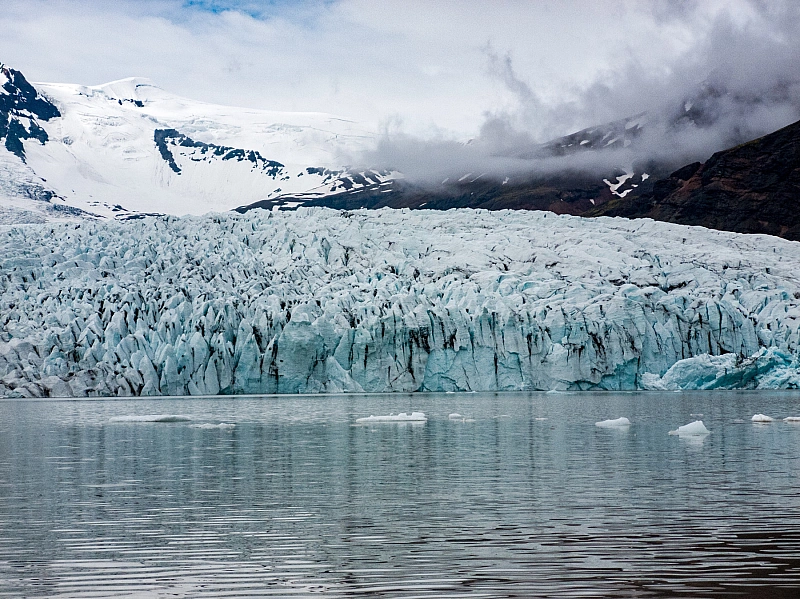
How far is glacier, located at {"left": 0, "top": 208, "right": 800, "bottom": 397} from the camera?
4122cm

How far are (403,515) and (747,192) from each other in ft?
385

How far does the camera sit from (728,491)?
40.5 feet

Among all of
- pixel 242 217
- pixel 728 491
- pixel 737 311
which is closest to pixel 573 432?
pixel 728 491

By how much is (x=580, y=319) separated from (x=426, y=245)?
545 inches

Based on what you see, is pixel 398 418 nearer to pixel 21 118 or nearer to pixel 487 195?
pixel 487 195

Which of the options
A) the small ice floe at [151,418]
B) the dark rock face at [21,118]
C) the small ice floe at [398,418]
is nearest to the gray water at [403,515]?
the small ice floe at [398,418]

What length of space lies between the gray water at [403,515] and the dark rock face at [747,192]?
100328 millimetres

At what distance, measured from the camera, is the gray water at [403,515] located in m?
7.45

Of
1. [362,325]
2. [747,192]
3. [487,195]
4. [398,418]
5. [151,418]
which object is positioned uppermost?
[487,195]

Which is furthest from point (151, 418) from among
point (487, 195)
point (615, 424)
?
point (487, 195)

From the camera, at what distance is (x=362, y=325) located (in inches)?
1672

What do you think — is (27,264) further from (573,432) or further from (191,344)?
(573,432)

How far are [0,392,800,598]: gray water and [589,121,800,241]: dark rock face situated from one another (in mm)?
100328

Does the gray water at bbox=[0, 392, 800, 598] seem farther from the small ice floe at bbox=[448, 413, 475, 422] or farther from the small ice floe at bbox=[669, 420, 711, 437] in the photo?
the small ice floe at bbox=[448, 413, 475, 422]
